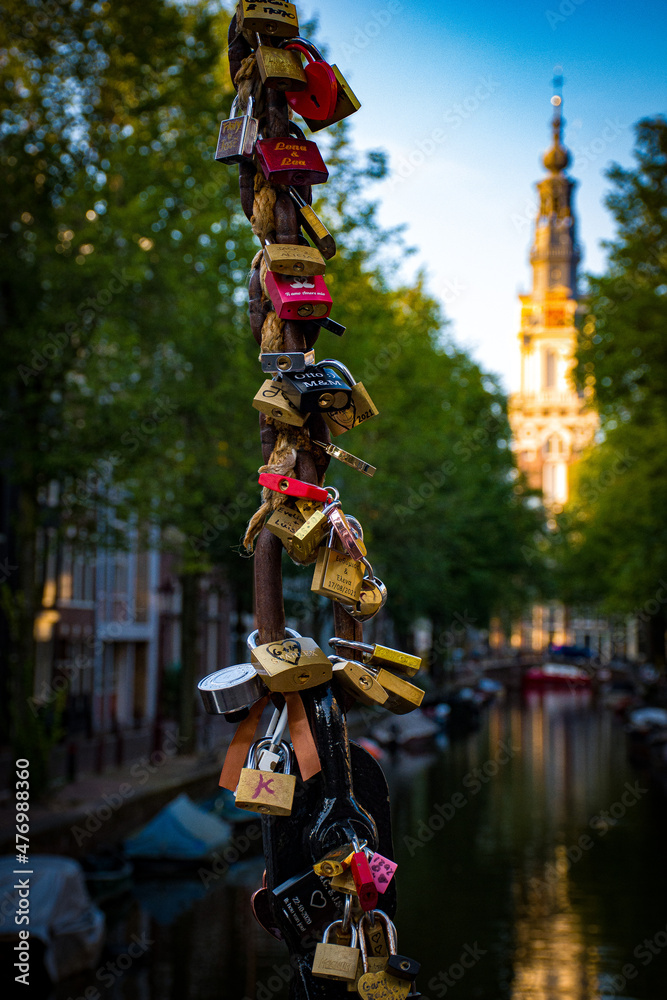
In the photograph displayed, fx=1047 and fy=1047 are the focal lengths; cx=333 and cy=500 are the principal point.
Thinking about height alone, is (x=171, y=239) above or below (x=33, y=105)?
below

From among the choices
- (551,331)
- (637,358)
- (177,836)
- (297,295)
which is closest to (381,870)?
(297,295)

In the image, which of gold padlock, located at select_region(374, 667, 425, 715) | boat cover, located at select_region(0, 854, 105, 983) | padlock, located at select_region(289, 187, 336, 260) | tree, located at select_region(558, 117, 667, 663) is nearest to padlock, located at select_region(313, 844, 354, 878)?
gold padlock, located at select_region(374, 667, 425, 715)

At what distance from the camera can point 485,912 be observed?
1797 centimetres

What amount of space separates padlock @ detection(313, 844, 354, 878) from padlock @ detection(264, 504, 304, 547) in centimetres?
87

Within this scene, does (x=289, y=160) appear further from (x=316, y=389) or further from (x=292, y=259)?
(x=316, y=389)

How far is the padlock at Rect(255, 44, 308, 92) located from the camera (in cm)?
314

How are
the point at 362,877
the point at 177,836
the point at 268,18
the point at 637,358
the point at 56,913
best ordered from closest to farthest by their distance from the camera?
the point at 362,877 < the point at 268,18 < the point at 56,913 < the point at 177,836 < the point at 637,358

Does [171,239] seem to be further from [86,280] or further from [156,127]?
[86,280]

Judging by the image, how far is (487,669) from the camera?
91812mm

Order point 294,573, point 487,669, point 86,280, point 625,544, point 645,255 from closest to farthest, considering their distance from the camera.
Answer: point 86,280 < point 294,573 < point 645,255 < point 625,544 < point 487,669

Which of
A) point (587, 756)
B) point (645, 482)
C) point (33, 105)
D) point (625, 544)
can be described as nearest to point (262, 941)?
point (33, 105)

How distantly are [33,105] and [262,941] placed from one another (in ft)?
51.8

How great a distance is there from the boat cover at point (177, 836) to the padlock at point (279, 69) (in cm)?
1799

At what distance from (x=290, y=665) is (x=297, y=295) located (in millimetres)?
1090
